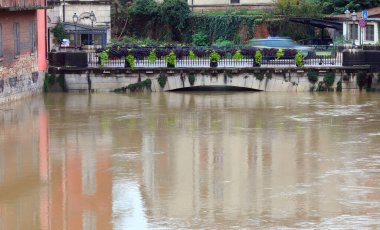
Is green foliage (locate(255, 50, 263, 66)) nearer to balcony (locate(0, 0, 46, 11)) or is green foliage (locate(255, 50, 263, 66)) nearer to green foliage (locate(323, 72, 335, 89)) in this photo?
green foliage (locate(323, 72, 335, 89))

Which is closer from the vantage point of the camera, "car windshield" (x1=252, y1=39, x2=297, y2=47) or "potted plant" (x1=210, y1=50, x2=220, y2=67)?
Answer: "potted plant" (x1=210, y1=50, x2=220, y2=67)

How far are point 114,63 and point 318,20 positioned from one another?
18014 mm

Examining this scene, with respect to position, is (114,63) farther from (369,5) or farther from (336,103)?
(369,5)

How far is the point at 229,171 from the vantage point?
1261 inches

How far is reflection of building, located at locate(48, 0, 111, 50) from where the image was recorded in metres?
64.4

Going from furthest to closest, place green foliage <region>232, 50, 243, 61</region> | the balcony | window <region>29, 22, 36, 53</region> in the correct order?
1. green foliage <region>232, 50, 243, 61</region>
2. window <region>29, 22, 36, 53</region>
3. the balcony

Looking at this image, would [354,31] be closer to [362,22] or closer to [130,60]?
[362,22]

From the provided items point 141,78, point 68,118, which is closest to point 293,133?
point 68,118

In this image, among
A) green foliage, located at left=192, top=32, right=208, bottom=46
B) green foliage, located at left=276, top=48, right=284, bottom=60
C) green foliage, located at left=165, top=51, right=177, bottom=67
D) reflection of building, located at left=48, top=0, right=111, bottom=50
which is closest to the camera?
green foliage, located at left=165, top=51, right=177, bottom=67

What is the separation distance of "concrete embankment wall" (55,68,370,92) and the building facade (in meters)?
2.06

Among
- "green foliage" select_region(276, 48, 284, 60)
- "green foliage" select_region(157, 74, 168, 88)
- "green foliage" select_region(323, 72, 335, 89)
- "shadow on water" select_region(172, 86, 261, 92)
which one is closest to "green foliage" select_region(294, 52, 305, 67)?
"green foliage" select_region(276, 48, 284, 60)

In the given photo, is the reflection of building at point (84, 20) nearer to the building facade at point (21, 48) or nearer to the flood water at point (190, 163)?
the building facade at point (21, 48)

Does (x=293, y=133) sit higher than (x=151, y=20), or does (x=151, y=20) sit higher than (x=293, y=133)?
(x=151, y=20)

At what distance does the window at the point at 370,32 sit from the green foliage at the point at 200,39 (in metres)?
12.5
